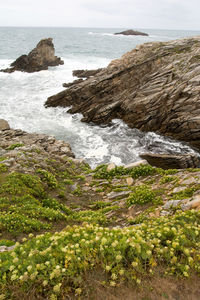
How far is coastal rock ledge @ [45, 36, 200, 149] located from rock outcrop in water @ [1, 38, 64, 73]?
97.2 ft

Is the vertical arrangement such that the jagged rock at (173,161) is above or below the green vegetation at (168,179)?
below

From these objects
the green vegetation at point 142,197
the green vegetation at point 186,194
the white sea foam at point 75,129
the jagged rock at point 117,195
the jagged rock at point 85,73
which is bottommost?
the white sea foam at point 75,129

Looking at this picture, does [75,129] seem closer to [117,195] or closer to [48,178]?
[48,178]

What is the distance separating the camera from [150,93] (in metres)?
29.5

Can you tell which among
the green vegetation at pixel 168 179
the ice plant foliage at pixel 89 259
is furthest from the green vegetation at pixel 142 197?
the ice plant foliage at pixel 89 259

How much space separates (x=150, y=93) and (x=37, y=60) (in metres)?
45.5

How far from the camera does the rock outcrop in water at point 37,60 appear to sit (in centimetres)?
6122

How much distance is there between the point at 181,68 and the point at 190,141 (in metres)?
10.9

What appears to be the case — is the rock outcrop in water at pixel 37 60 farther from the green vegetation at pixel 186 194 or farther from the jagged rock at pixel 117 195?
the green vegetation at pixel 186 194

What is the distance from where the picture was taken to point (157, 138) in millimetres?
27547

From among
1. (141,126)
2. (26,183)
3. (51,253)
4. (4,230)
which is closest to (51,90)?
(141,126)

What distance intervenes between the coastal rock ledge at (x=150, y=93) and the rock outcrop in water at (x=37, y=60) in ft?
97.2

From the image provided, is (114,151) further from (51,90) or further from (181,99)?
(51,90)

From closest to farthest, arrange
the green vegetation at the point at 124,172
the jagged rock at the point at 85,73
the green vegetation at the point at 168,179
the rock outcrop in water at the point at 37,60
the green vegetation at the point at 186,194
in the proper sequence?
the green vegetation at the point at 186,194, the green vegetation at the point at 168,179, the green vegetation at the point at 124,172, the jagged rock at the point at 85,73, the rock outcrop in water at the point at 37,60
